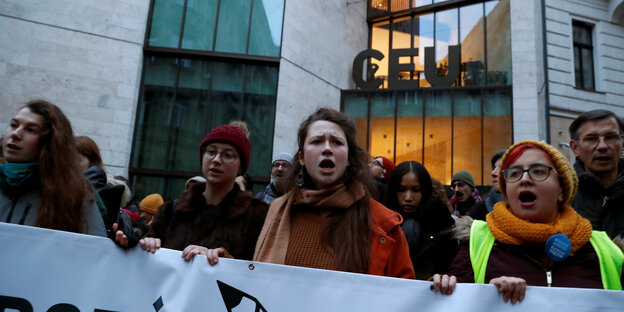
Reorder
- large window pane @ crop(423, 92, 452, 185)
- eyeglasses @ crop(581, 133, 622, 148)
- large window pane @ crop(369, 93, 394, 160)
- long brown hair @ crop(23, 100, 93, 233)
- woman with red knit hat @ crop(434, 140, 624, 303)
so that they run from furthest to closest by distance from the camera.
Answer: large window pane @ crop(369, 93, 394, 160), large window pane @ crop(423, 92, 452, 185), eyeglasses @ crop(581, 133, 622, 148), long brown hair @ crop(23, 100, 93, 233), woman with red knit hat @ crop(434, 140, 624, 303)

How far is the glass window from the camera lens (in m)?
14.6

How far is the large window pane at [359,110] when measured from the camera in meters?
15.9

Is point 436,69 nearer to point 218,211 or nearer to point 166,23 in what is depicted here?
point 166,23

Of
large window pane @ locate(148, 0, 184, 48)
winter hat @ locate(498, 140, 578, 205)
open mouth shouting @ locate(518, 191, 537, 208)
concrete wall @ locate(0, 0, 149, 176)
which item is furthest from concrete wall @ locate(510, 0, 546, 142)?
open mouth shouting @ locate(518, 191, 537, 208)

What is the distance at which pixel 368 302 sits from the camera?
76.5 inches

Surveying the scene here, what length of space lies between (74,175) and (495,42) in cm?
1584

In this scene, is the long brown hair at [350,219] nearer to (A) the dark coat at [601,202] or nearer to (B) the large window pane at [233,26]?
(A) the dark coat at [601,202]

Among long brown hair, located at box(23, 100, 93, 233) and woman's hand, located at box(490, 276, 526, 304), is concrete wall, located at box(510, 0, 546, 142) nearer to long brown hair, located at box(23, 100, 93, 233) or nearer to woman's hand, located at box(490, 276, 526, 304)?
woman's hand, located at box(490, 276, 526, 304)

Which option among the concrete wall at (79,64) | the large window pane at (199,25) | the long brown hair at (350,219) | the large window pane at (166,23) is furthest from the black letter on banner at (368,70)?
the long brown hair at (350,219)

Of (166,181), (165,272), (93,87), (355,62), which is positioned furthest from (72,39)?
(165,272)

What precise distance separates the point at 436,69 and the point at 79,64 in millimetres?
12346

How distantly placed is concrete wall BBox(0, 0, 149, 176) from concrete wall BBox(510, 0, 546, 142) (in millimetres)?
12788

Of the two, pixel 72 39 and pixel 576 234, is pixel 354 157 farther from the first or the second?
pixel 72 39

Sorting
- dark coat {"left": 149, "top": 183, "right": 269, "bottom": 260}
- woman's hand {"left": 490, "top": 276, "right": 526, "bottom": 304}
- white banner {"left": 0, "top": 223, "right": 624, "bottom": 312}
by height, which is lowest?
white banner {"left": 0, "top": 223, "right": 624, "bottom": 312}
